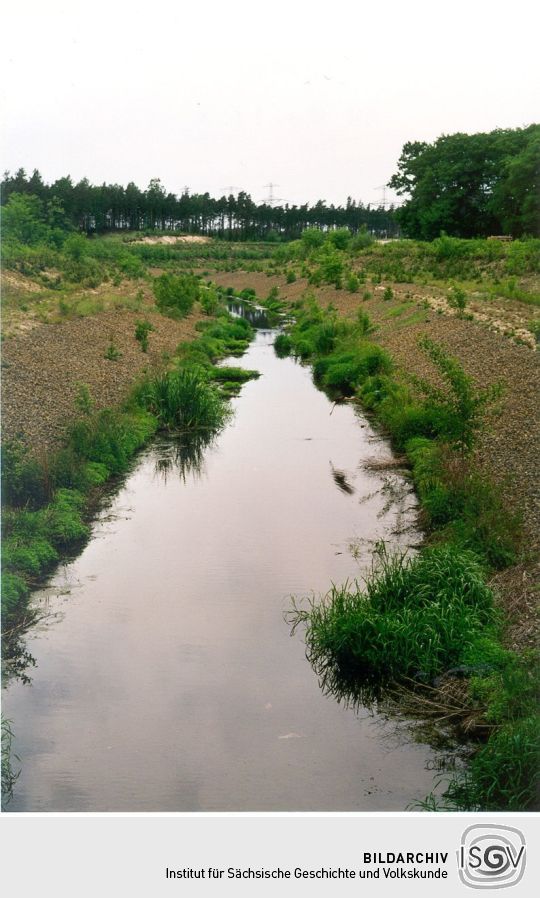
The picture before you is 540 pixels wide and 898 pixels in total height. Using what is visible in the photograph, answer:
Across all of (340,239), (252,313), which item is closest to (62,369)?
(252,313)

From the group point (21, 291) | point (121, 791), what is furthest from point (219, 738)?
point (21, 291)

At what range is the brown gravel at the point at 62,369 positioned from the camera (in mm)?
17359

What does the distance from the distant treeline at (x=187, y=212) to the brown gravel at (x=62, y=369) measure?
3291cm

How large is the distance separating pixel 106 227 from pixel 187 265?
9626 mm

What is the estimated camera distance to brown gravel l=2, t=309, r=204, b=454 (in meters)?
17.4

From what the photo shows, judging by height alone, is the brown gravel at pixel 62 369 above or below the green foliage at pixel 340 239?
below

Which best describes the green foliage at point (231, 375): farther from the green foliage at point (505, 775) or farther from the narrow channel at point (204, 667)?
the green foliage at point (505, 775)

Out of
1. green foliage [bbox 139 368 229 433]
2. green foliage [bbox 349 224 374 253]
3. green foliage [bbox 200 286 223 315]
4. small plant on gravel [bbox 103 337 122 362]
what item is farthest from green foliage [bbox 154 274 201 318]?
green foliage [bbox 349 224 374 253]

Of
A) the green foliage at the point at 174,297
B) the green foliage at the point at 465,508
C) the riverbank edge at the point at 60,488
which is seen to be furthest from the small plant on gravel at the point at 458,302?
the green foliage at the point at 174,297

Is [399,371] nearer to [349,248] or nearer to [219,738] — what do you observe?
[219,738]

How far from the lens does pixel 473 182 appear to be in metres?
36.8
